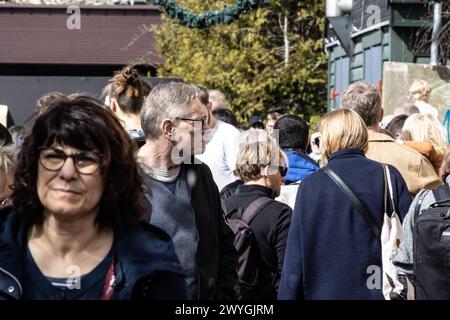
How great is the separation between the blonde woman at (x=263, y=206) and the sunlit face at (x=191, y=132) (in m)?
1.15

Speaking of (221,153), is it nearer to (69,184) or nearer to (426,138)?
(426,138)

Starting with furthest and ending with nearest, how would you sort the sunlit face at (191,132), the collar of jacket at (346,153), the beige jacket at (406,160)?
the beige jacket at (406,160), the collar of jacket at (346,153), the sunlit face at (191,132)

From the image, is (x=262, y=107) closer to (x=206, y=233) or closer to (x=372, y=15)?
(x=372, y=15)

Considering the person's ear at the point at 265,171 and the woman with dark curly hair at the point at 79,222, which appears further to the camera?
the person's ear at the point at 265,171

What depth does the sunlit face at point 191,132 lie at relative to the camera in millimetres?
4859

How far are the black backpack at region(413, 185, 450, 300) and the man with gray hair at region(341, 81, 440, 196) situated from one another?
4.93 ft

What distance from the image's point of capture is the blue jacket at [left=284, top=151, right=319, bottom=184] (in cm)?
757

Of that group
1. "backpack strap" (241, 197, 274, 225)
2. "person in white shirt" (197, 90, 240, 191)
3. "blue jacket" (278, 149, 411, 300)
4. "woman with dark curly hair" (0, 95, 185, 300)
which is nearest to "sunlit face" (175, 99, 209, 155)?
"blue jacket" (278, 149, 411, 300)

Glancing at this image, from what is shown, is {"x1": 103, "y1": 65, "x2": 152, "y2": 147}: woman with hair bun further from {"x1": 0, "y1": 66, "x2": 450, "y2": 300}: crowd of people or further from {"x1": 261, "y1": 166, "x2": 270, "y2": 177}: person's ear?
{"x1": 261, "y1": 166, "x2": 270, "y2": 177}: person's ear

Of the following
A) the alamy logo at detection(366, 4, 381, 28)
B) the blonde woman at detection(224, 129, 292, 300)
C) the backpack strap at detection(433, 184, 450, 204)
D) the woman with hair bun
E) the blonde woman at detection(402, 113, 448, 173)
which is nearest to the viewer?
the backpack strap at detection(433, 184, 450, 204)

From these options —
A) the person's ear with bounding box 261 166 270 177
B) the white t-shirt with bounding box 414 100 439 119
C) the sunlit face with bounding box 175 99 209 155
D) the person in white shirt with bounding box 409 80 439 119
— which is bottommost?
the person's ear with bounding box 261 166 270 177

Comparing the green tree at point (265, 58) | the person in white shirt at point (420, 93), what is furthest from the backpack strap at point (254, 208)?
the green tree at point (265, 58)

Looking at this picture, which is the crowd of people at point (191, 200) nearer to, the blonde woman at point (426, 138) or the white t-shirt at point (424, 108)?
the blonde woman at point (426, 138)
